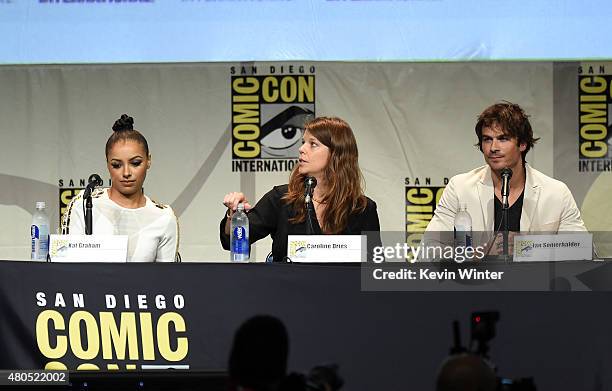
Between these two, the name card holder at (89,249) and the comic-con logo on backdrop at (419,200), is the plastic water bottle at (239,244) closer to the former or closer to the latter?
the name card holder at (89,249)

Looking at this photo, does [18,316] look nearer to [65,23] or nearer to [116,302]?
[116,302]

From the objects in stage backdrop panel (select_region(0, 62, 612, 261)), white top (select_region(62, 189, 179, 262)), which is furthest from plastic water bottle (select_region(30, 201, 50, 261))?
stage backdrop panel (select_region(0, 62, 612, 261))

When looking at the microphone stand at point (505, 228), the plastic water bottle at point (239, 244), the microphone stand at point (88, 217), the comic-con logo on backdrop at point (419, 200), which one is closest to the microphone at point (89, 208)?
the microphone stand at point (88, 217)

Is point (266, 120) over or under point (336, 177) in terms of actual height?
over

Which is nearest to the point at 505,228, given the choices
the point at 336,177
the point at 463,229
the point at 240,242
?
the point at 463,229

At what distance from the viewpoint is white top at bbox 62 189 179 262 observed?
3.77 m

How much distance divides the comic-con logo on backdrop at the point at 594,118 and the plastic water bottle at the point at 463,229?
60.2 inches

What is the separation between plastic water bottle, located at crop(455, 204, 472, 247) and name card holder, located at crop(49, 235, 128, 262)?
1.14 meters

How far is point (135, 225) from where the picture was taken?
12.6 ft

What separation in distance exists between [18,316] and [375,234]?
1217mm

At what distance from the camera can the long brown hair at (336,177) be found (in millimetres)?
3918

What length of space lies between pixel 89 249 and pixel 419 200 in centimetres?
230

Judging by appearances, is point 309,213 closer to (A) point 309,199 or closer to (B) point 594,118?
(A) point 309,199

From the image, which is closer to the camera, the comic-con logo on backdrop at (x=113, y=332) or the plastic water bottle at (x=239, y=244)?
the comic-con logo on backdrop at (x=113, y=332)
